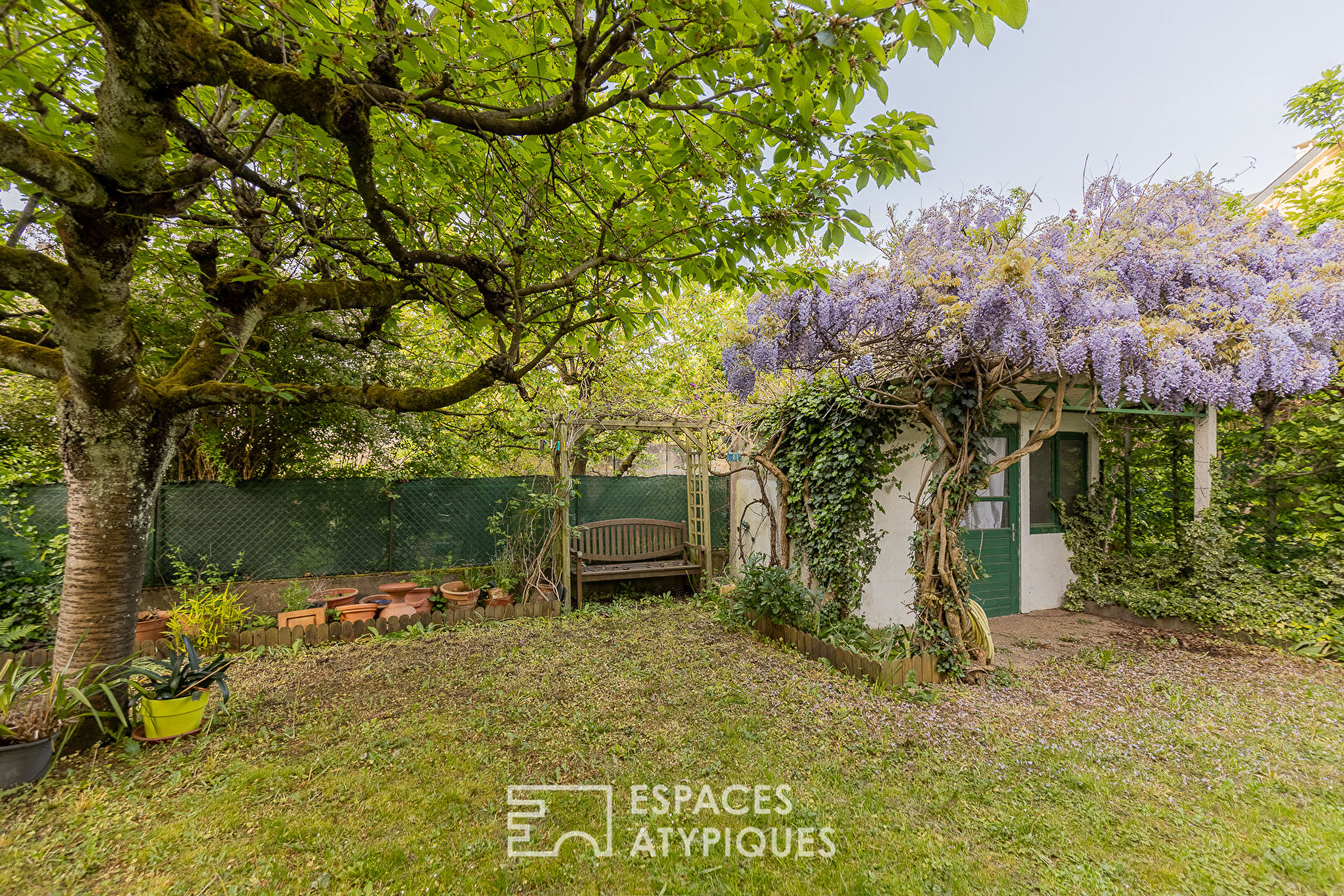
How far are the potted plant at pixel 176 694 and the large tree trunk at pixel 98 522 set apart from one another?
25 centimetres

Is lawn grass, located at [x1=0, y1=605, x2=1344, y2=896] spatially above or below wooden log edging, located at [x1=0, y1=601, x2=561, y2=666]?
below

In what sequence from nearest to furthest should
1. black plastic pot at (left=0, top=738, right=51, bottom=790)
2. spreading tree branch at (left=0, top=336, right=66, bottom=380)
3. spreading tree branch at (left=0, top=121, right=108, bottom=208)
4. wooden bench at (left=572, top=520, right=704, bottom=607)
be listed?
1. spreading tree branch at (left=0, top=121, right=108, bottom=208)
2. black plastic pot at (left=0, top=738, right=51, bottom=790)
3. spreading tree branch at (left=0, top=336, right=66, bottom=380)
4. wooden bench at (left=572, top=520, right=704, bottom=607)

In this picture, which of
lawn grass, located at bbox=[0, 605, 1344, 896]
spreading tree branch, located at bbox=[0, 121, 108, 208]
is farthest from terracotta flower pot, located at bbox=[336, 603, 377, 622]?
spreading tree branch, located at bbox=[0, 121, 108, 208]

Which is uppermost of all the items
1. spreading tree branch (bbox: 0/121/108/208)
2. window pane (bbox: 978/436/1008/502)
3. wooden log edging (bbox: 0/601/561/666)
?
spreading tree branch (bbox: 0/121/108/208)

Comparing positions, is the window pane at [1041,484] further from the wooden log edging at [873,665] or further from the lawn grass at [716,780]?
the wooden log edging at [873,665]

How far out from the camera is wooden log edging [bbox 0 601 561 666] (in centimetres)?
436

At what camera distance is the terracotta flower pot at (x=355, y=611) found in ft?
17.7

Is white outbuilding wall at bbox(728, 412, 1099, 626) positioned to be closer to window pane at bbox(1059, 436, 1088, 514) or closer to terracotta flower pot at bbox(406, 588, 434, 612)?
window pane at bbox(1059, 436, 1088, 514)

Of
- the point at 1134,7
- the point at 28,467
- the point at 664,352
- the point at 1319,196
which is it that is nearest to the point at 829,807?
the point at 28,467

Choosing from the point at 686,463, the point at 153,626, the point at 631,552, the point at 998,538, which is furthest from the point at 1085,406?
the point at 153,626

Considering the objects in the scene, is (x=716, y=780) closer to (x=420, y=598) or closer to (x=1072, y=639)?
(x=420, y=598)

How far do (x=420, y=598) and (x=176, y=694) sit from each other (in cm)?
281

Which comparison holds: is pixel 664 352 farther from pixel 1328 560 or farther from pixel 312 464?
pixel 1328 560

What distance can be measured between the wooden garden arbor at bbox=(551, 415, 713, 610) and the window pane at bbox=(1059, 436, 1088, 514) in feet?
14.8
